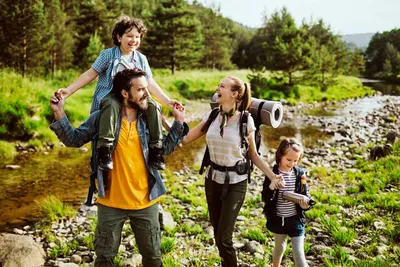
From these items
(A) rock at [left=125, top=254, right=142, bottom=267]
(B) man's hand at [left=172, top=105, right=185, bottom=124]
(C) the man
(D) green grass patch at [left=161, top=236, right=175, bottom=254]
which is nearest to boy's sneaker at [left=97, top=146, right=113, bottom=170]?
(C) the man

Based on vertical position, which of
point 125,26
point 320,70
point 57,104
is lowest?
point 57,104

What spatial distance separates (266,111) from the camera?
4133mm

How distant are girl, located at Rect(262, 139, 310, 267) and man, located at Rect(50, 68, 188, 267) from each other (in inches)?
58.6

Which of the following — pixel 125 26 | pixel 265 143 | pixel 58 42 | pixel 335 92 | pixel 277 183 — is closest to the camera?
pixel 125 26

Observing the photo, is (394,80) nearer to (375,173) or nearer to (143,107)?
(375,173)

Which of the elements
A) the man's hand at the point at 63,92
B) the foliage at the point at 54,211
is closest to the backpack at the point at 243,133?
the man's hand at the point at 63,92

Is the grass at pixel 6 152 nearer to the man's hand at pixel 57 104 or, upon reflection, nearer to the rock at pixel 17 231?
the rock at pixel 17 231

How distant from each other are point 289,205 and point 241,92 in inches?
60.6

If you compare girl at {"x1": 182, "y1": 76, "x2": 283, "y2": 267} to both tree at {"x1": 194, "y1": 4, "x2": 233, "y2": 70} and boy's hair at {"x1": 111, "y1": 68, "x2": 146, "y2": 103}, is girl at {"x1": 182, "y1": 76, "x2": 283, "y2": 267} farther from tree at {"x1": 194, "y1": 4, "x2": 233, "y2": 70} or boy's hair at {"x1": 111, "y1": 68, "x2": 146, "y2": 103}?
tree at {"x1": 194, "y1": 4, "x2": 233, "y2": 70}

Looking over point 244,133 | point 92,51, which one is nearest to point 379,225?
point 244,133

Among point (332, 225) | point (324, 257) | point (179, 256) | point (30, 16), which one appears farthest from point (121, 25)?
point (30, 16)

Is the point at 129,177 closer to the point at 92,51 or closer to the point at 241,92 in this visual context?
the point at 241,92

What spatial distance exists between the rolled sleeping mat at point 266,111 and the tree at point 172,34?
1246 inches

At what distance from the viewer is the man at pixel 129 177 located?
11.1ft
